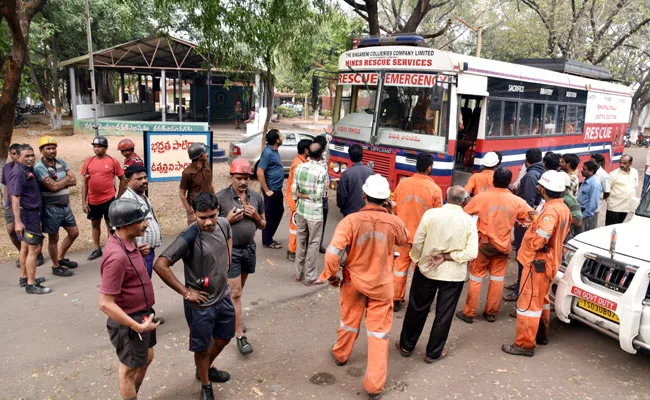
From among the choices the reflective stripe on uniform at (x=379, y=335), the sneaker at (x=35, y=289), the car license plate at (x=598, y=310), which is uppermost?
the car license plate at (x=598, y=310)

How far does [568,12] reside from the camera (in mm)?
18250

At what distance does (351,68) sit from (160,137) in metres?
3.77

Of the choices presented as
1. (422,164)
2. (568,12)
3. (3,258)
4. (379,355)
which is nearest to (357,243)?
(379,355)

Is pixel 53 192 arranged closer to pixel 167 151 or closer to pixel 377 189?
pixel 167 151

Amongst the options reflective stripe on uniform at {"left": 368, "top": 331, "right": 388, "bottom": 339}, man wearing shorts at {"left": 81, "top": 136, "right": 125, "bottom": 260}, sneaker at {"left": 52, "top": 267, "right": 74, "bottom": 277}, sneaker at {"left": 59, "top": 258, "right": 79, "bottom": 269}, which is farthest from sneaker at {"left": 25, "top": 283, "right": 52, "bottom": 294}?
reflective stripe on uniform at {"left": 368, "top": 331, "right": 388, "bottom": 339}

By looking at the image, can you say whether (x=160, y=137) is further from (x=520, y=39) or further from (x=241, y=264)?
(x=520, y=39)

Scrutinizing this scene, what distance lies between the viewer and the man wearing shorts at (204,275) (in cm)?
329

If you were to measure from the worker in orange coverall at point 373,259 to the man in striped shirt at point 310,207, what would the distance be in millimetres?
2213

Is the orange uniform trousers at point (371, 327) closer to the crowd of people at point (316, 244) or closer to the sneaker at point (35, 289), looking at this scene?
the crowd of people at point (316, 244)

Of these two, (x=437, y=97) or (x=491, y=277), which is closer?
(x=491, y=277)

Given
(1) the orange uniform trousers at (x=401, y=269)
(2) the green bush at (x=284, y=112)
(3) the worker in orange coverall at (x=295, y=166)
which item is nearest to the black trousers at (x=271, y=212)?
(3) the worker in orange coverall at (x=295, y=166)

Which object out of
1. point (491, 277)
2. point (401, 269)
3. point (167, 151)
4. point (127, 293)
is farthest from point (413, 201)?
point (167, 151)

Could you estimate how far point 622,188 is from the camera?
7.71m

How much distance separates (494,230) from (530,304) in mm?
907
